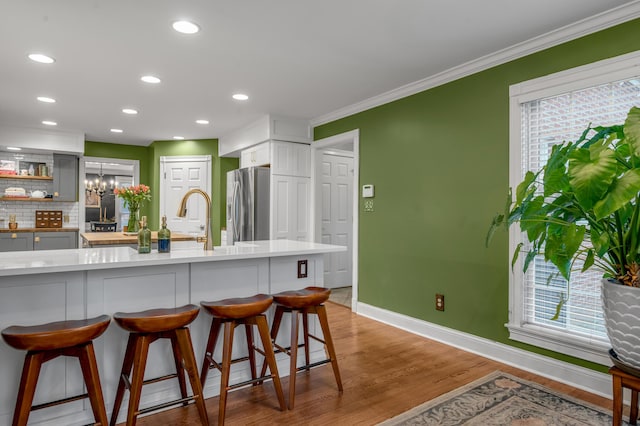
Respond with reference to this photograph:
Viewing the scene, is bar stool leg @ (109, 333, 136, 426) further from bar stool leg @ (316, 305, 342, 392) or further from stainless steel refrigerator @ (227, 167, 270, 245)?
stainless steel refrigerator @ (227, 167, 270, 245)

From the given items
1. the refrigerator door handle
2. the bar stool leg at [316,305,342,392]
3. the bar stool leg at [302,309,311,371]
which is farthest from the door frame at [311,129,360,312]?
the bar stool leg at [316,305,342,392]

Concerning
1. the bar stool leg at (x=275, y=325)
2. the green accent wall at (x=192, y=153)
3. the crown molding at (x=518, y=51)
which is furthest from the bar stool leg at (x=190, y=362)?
the green accent wall at (x=192, y=153)

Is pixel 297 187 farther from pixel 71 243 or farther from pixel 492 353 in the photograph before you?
pixel 71 243

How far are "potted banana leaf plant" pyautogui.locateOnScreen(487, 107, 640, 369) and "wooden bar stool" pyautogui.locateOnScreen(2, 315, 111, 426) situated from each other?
218cm

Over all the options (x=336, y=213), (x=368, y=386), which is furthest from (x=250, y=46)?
(x=336, y=213)

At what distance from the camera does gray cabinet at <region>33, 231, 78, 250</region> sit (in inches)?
234

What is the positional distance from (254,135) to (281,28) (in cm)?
282

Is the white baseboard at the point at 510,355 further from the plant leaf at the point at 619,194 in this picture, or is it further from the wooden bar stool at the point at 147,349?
the wooden bar stool at the point at 147,349

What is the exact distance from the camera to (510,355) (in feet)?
9.87

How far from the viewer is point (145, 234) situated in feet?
7.98

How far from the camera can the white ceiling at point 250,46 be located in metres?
2.42

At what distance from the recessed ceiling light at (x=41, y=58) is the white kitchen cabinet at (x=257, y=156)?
2.49 metres

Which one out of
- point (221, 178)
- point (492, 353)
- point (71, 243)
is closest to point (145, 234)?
point (492, 353)

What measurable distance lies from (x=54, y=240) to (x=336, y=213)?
14.6 ft
